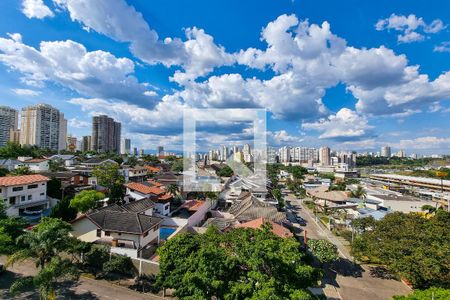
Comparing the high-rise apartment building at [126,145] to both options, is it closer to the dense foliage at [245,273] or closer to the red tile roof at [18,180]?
the red tile roof at [18,180]

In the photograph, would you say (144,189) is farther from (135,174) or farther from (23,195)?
(135,174)

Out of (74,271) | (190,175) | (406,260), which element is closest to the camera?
(74,271)

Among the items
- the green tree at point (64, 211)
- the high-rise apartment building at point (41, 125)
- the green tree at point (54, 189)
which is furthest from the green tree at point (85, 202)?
the high-rise apartment building at point (41, 125)

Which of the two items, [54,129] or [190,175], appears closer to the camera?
[190,175]

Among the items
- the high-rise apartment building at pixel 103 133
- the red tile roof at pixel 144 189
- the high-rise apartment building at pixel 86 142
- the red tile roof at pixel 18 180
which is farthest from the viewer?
the high-rise apartment building at pixel 86 142

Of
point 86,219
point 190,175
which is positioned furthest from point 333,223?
point 86,219

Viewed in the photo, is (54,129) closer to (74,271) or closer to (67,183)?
(67,183)
